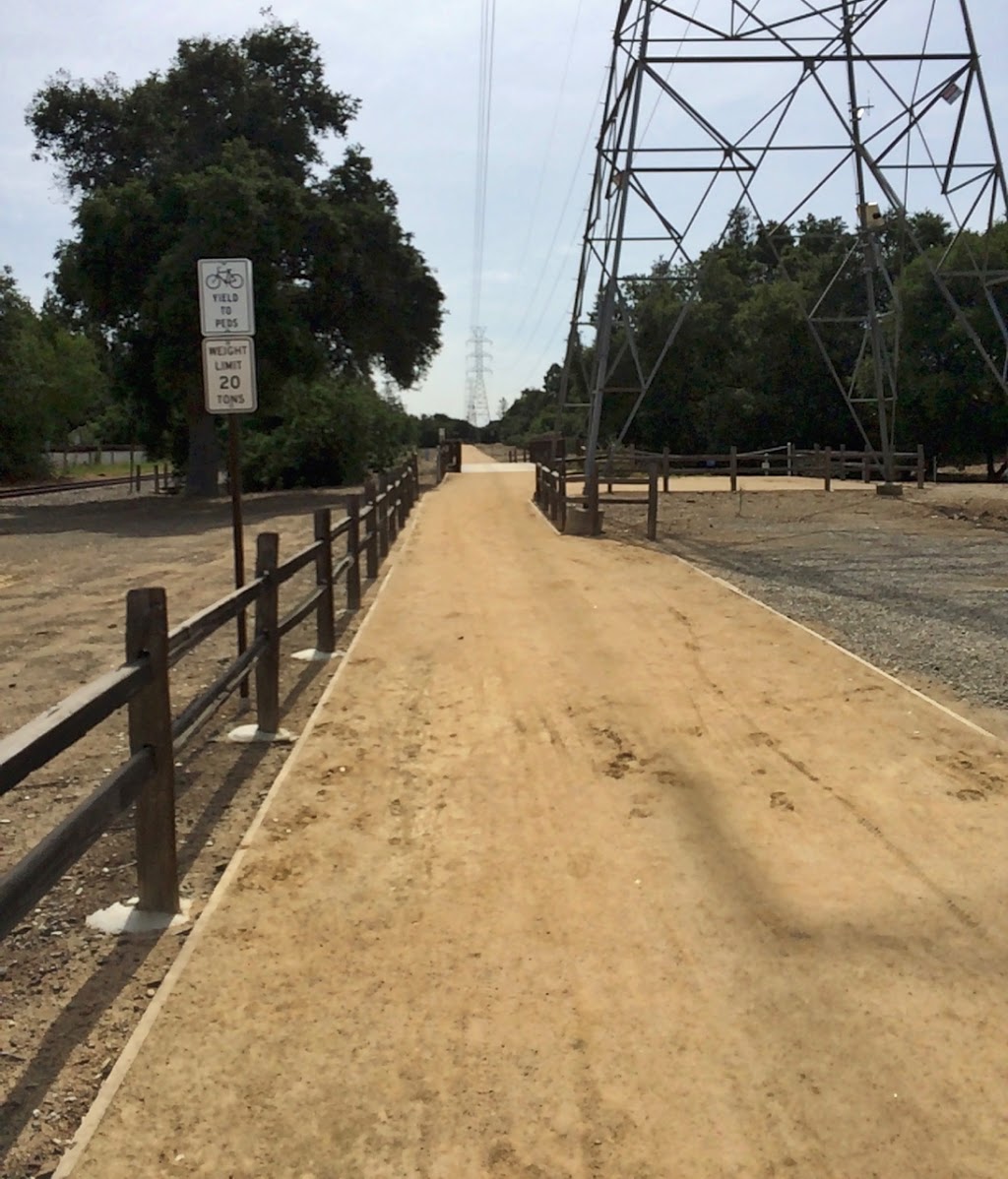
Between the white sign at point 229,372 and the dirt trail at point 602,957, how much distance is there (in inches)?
76.7

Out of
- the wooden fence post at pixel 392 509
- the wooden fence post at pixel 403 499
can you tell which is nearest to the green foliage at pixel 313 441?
the wooden fence post at pixel 403 499

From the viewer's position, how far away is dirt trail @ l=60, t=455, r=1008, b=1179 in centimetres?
299

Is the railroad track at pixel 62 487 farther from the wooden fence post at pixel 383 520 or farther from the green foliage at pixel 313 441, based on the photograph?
the wooden fence post at pixel 383 520

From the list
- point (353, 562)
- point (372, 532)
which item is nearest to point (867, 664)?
point (353, 562)

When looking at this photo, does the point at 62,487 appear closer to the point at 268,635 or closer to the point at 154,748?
the point at 268,635

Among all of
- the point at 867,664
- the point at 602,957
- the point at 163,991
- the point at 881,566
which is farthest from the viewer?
the point at 881,566

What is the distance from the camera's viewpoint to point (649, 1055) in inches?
132

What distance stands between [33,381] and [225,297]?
1795 inches

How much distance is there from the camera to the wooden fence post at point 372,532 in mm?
14383

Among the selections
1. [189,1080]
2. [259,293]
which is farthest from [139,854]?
[259,293]

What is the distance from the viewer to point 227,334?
7.25 m

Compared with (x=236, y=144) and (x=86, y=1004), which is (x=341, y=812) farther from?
(x=236, y=144)

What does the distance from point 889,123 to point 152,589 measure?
23.3 metres

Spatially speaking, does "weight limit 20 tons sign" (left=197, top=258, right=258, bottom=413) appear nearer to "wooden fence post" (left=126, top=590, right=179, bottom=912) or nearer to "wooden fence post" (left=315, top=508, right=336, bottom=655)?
"wooden fence post" (left=315, top=508, right=336, bottom=655)
